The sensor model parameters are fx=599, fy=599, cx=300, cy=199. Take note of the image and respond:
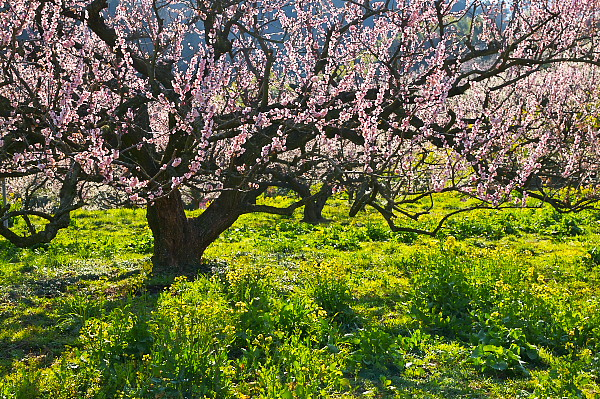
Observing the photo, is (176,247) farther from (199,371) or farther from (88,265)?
(199,371)

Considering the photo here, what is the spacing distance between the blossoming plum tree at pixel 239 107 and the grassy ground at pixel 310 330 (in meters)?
1.10

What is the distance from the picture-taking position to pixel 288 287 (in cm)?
865

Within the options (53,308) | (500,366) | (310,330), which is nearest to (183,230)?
(53,308)

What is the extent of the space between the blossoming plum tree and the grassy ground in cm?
110

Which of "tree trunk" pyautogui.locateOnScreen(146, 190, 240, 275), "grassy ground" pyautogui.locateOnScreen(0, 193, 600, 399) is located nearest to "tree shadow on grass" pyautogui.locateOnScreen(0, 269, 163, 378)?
"grassy ground" pyautogui.locateOnScreen(0, 193, 600, 399)

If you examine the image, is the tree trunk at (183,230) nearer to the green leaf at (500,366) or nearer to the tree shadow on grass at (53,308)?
the tree shadow on grass at (53,308)

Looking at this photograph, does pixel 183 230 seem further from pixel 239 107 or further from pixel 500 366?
pixel 500 366

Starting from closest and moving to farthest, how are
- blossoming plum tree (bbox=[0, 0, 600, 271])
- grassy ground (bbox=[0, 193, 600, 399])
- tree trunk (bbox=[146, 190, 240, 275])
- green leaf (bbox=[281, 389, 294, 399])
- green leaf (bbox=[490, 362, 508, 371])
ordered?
green leaf (bbox=[281, 389, 294, 399]), grassy ground (bbox=[0, 193, 600, 399]), green leaf (bbox=[490, 362, 508, 371]), blossoming plum tree (bbox=[0, 0, 600, 271]), tree trunk (bbox=[146, 190, 240, 275])

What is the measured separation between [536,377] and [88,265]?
8.17 metres

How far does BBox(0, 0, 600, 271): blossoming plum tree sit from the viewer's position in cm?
700

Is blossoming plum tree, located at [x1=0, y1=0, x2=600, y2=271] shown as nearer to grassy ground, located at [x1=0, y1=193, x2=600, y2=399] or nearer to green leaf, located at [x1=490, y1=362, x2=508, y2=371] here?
grassy ground, located at [x1=0, y1=193, x2=600, y2=399]

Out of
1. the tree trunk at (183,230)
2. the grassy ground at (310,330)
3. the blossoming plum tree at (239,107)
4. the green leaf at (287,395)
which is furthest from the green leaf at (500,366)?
the tree trunk at (183,230)

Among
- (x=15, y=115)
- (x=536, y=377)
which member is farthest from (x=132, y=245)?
(x=536, y=377)

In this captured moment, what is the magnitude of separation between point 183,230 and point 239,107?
242 centimetres
